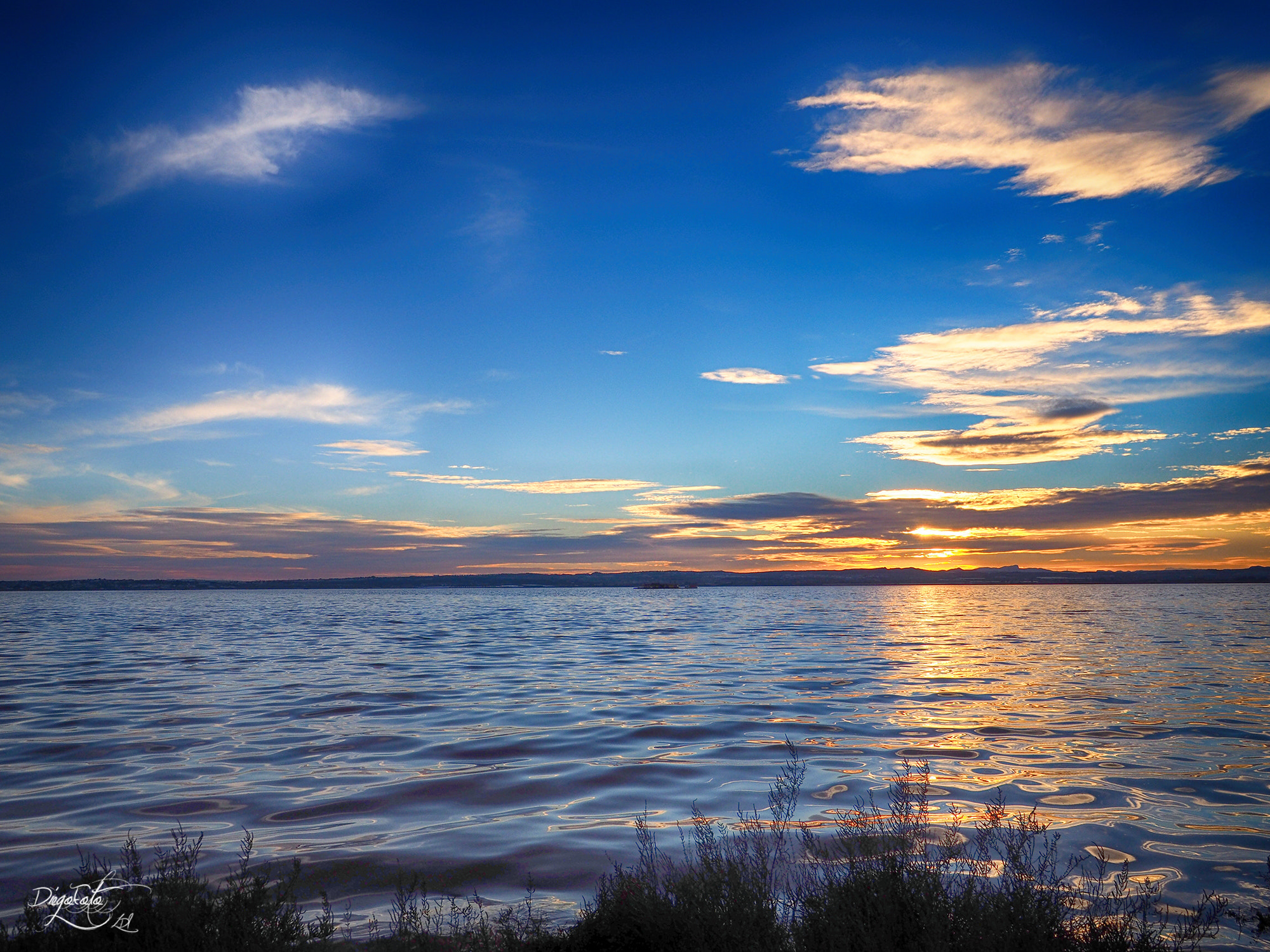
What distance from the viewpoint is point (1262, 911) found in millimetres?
6316

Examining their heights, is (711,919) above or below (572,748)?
above

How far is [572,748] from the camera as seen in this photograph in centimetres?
1285

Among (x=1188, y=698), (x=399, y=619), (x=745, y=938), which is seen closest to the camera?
(x=745, y=938)

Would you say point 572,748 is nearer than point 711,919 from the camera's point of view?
No

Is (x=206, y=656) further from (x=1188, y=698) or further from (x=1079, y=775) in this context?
(x=1188, y=698)

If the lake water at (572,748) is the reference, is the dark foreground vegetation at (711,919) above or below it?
above

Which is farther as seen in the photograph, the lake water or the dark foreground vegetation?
the lake water

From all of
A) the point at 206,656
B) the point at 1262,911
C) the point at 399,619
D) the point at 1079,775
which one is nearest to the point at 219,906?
the point at 1262,911

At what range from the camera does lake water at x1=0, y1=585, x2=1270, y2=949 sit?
817 centimetres

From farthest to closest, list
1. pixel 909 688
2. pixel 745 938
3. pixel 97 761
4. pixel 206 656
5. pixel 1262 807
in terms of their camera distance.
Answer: pixel 206 656
pixel 909 688
pixel 97 761
pixel 1262 807
pixel 745 938

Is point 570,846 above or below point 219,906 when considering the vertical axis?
below

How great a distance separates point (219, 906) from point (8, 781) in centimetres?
861

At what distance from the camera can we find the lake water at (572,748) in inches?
322

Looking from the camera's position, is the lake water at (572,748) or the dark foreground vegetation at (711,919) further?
the lake water at (572,748)
